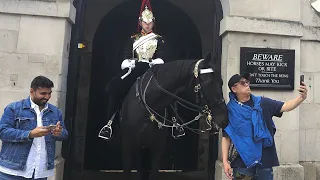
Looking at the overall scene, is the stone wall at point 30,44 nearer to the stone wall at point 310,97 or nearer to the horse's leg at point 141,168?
the horse's leg at point 141,168

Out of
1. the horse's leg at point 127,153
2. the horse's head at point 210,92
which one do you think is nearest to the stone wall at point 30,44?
the horse's leg at point 127,153

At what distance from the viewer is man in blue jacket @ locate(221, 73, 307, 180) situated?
10.6ft

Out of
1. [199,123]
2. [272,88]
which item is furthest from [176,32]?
[272,88]

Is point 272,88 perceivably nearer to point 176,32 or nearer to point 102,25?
point 176,32

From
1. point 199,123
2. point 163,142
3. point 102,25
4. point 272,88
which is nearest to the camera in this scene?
point 163,142

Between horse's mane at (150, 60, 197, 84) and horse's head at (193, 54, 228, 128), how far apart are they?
0.52 feet

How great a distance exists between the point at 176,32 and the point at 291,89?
3.13 m

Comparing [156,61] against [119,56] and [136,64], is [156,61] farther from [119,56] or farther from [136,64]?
[119,56]

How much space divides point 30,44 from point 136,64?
1957 millimetres

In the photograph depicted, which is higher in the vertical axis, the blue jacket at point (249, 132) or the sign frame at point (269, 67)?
the sign frame at point (269, 67)

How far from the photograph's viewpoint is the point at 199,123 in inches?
267

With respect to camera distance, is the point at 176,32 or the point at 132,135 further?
the point at 176,32

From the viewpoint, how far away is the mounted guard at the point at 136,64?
4418 mm

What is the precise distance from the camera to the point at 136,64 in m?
4.45
